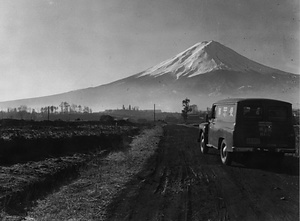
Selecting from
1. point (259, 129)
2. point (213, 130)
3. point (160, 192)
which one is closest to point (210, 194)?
point (160, 192)

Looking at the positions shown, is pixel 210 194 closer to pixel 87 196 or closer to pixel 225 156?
pixel 87 196

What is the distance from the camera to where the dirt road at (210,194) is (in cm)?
624

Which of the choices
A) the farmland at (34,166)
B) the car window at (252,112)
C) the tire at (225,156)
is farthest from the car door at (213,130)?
the farmland at (34,166)

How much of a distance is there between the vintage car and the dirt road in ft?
2.41

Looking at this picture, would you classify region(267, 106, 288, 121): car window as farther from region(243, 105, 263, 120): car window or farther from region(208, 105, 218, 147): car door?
region(208, 105, 218, 147): car door

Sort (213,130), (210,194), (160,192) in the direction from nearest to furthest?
(210,194), (160,192), (213,130)

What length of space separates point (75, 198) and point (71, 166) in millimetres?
6039

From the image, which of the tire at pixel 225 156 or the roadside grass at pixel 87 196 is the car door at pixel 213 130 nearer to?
the tire at pixel 225 156

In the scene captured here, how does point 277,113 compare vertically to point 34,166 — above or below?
above

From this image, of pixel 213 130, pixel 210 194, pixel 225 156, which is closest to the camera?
pixel 210 194

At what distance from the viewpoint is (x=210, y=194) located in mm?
7680

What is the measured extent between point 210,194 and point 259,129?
422cm

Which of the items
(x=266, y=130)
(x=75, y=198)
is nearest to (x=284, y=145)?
(x=266, y=130)

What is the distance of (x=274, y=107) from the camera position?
11.2m
